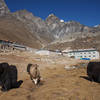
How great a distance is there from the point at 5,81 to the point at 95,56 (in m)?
73.6

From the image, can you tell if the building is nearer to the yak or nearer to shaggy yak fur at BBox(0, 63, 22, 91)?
the yak

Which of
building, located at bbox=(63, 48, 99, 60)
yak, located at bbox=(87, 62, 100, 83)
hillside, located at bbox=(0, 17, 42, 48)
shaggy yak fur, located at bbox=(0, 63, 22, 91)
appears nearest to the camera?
shaggy yak fur, located at bbox=(0, 63, 22, 91)

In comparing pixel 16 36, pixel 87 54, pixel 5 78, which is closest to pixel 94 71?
pixel 5 78

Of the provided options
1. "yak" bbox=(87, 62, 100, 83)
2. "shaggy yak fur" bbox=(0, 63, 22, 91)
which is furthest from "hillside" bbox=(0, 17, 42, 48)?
"yak" bbox=(87, 62, 100, 83)

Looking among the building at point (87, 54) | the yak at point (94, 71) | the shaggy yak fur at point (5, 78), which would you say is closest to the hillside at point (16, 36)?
the building at point (87, 54)

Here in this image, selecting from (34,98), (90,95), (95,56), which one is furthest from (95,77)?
(95,56)

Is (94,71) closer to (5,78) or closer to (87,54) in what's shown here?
(5,78)

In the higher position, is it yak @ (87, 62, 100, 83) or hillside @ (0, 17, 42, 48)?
hillside @ (0, 17, 42, 48)

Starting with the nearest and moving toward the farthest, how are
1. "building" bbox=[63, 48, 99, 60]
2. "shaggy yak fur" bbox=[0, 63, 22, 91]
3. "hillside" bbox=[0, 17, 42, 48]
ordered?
"shaggy yak fur" bbox=[0, 63, 22, 91], "building" bbox=[63, 48, 99, 60], "hillside" bbox=[0, 17, 42, 48]

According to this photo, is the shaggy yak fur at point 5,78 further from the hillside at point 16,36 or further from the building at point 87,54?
the hillside at point 16,36

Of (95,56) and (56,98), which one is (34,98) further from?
(95,56)

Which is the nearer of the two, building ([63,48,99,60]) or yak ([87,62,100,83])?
yak ([87,62,100,83])

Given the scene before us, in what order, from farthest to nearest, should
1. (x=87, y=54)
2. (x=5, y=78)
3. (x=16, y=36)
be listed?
(x=16, y=36)
(x=87, y=54)
(x=5, y=78)

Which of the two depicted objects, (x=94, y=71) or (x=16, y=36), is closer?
(x=94, y=71)
